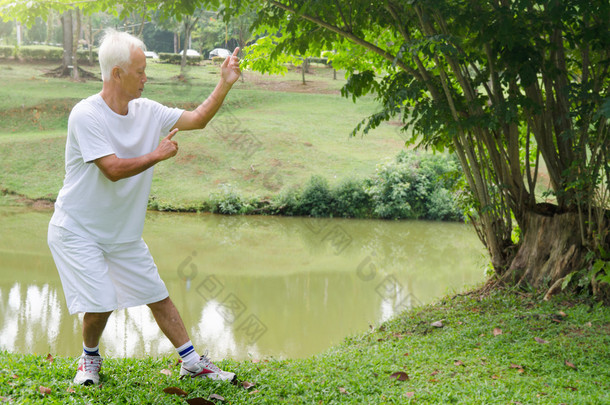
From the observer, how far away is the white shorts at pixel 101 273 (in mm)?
2869

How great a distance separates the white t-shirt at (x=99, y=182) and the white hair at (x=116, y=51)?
168 mm

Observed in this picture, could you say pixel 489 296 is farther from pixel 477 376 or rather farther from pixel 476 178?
pixel 477 376

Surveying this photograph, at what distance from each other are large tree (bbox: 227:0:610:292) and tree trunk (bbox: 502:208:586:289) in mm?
10

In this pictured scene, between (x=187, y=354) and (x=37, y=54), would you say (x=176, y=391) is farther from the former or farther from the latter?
(x=37, y=54)

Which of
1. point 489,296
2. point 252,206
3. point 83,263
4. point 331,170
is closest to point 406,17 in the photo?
point 489,296

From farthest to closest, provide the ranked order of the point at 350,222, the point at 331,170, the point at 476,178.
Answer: the point at 331,170, the point at 350,222, the point at 476,178

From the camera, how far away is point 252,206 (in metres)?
15.2

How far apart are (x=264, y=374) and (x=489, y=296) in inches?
126

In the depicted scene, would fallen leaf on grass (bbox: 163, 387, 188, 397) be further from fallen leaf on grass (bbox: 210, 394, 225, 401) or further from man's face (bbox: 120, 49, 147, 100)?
man's face (bbox: 120, 49, 147, 100)

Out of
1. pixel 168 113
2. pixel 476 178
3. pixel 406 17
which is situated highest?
pixel 406 17

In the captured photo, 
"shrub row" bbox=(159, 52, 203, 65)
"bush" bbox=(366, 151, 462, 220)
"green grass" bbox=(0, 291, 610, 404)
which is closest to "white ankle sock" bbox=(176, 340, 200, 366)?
"green grass" bbox=(0, 291, 610, 404)

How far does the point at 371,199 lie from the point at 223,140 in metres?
6.65

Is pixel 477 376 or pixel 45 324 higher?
pixel 477 376

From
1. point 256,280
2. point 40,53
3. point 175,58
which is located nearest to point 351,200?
point 256,280
